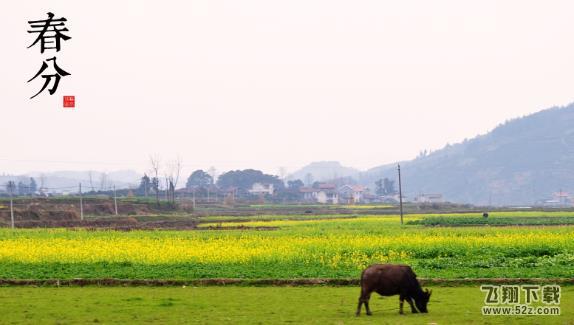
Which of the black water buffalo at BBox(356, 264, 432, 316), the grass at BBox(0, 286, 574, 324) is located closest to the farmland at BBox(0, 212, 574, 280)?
the grass at BBox(0, 286, 574, 324)

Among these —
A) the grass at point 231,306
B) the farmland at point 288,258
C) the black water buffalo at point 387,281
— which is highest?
the black water buffalo at point 387,281

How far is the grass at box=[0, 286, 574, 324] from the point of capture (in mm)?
20391

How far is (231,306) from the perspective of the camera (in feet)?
76.6

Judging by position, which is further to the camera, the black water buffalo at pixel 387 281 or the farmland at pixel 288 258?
the farmland at pixel 288 258

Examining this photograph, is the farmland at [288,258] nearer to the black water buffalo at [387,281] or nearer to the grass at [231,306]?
the grass at [231,306]

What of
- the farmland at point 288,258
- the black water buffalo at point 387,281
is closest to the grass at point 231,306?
the black water buffalo at point 387,281

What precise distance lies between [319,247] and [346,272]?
1066 centimetres

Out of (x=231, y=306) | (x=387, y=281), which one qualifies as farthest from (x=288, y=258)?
(x=387, y=281)

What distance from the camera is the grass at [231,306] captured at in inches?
803

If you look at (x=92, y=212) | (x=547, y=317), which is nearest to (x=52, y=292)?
(x=547, y=317)

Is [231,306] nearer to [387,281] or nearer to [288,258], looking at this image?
[387,281]

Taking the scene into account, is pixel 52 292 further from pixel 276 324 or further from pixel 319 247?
pixel 319 247

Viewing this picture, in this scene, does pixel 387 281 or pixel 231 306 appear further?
pixel 231 306

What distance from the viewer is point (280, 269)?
3294 cm
